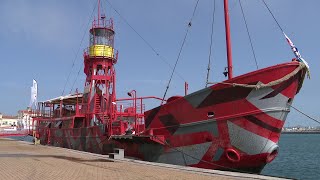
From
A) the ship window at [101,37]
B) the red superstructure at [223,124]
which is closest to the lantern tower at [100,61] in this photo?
the ship window at [101,37]

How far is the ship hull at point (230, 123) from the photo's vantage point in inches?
563

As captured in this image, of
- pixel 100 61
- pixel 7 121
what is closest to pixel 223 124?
pixel 100 61

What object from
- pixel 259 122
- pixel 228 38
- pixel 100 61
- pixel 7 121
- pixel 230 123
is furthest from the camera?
pixel 7 121

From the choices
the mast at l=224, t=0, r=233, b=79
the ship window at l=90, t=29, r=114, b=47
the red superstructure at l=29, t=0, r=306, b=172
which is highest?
the ship window at l=90, t=29, r=114, b=47

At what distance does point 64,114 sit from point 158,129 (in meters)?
17.6

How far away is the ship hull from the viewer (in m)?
14.3

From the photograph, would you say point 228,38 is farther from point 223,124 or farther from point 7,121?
point 7,121

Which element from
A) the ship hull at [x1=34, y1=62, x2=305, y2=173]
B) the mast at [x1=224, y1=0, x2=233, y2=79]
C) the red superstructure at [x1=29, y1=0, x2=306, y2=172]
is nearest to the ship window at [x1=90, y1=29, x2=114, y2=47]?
the red superstructure at [x1=29, y1=0, x2=306, y2=172]

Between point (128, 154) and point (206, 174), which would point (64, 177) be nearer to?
point (206, 174)

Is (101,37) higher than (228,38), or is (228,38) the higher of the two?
(101,37)

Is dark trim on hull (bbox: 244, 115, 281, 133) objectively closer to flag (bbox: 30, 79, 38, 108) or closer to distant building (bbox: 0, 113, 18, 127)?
flag (bbox: 30, 79, 38, 108)

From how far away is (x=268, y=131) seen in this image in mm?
14414

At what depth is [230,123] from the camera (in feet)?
48.5

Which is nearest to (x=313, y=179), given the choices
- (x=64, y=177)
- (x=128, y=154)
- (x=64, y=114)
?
(x=128, y=154)
